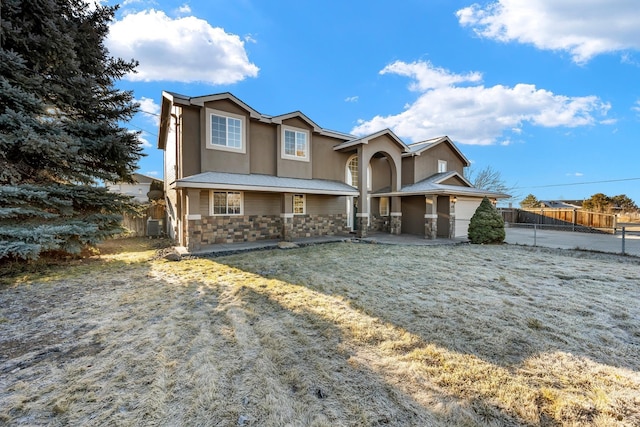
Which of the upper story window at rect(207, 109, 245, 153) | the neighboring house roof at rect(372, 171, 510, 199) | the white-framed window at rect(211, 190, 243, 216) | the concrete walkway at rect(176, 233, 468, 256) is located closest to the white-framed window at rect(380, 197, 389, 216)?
the neighboring house roof at rect(372, 171, 510, 199)

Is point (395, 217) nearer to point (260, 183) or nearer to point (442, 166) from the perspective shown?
point (442, 166)

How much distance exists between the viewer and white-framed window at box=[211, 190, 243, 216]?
1110 cm

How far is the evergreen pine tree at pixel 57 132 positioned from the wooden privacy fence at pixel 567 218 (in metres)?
24.5

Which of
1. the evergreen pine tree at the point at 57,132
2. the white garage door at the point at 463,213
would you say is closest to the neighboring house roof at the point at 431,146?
the white garage door at the point at 463,213

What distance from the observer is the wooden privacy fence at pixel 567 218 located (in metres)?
17.1

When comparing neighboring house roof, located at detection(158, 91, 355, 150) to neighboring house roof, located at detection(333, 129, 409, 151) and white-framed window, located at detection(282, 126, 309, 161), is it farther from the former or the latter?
neighboring house roof, located at detection(333, 129, 409, 151)

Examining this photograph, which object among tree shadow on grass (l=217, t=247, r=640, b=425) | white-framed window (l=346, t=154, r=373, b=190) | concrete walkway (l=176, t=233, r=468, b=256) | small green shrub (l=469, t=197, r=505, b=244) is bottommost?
tree shadow on grass (l=217, t=247, r=640, b=425)

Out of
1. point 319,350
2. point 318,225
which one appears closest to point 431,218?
point 318,225

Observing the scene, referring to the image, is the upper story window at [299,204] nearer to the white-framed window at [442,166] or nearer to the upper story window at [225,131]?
the upper story window at [225,131]

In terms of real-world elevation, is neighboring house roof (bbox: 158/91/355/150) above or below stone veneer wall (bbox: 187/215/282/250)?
above

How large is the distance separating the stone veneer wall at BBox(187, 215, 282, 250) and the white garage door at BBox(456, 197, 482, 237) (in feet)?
32.0

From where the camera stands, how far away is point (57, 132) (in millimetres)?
7266

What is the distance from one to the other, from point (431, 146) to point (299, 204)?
29.9ft

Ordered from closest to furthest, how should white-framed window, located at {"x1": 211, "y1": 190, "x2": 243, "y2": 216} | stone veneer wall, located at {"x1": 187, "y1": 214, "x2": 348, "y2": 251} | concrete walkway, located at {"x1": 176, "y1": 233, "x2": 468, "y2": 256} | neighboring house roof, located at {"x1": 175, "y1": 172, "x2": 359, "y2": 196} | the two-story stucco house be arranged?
neighboring house roof, located at {"x1": 175, "y1": 172, "x2": 359, "y2": 196}, concrete walkway, located at {"x1": 176, "y1": 233, "x2": 468, "y2": 256}, stone veneer wall, located at {"x1": 187, "y1": 214, "x2": 348, "y2": 251}, the two-story stucco house, white-framed window, located at {"x1": 211, "y1": 190, "x2": 243, "y2": 216}
